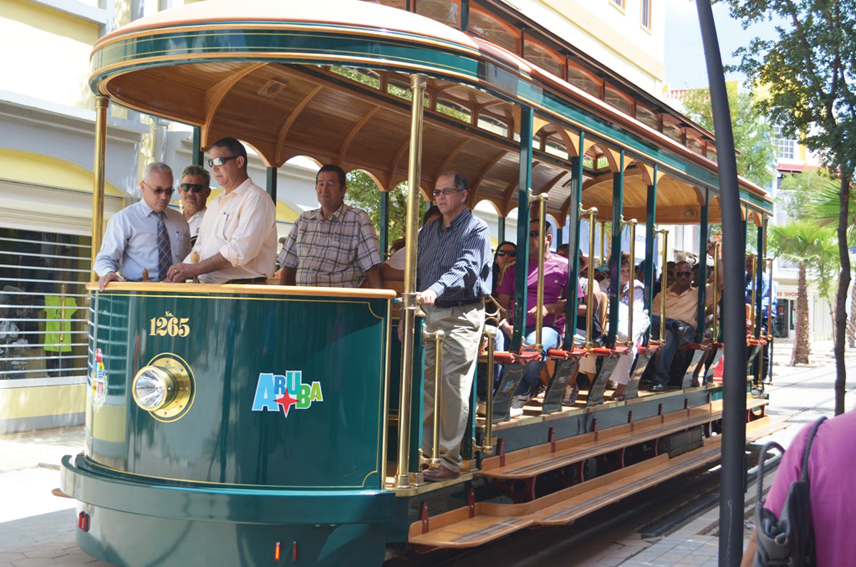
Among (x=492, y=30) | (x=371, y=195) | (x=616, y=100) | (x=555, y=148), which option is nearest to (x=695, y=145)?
(x=555, y=148)

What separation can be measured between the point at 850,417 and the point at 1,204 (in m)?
10.4

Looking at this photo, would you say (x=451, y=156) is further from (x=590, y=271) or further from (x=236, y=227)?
(x=236, y=227)

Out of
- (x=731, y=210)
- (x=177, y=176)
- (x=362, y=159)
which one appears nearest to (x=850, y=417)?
(x=731, y=210)

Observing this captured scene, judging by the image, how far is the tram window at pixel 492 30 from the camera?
21.0 ft

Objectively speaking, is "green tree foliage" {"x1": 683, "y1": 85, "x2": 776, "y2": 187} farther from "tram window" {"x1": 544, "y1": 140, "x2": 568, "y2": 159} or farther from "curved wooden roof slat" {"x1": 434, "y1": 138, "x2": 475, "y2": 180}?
"curved wooden roof slat" {"x1": 434, "y1": 138, "x2": 475, "y2": 180}

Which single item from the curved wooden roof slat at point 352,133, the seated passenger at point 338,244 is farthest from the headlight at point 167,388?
the curved wooden roof slat at point 352,133

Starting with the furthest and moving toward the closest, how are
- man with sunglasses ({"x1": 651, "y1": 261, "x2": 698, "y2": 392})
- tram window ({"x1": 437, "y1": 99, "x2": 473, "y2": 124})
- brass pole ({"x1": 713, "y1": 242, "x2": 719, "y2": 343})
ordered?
brass pole ({"x1": 713, "y1": 242, "x2": 719, "y2": 343}) → man with sunglasses ({"x1": 651, "y1": 261, "x2": 698, "y2": 392}) → tram window ({"x1": 437, "y1": 99, "x2": 473, "y2": 124})

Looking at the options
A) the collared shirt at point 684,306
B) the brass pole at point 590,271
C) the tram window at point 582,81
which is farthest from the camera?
the collared shirt at point 684,306

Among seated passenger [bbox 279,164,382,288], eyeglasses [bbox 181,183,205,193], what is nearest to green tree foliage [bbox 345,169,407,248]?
eyeglasses [bbox 181,183,205,193]

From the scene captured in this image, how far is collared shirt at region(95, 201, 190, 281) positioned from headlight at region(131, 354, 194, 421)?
34.3 inches

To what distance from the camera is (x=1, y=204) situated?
417 inches

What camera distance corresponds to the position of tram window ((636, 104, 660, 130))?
884 centimetres

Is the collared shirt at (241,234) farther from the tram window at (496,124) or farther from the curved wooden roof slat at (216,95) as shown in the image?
the tram window at (496,124)

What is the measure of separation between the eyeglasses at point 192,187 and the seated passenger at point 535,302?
2.38 meters
